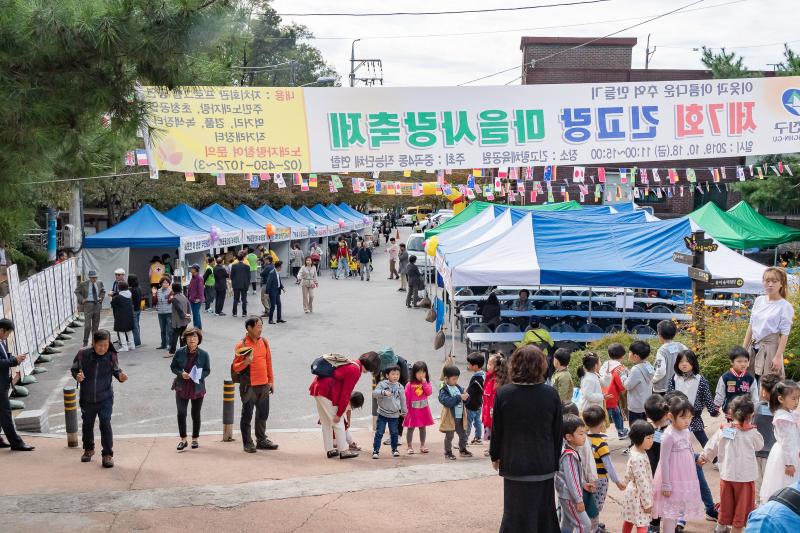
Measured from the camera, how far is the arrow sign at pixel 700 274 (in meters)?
10.4

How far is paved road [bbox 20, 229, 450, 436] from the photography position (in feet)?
39.7

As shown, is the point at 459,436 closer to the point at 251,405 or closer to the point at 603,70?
the point at 251,405

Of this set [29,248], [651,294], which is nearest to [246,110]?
[651,294]

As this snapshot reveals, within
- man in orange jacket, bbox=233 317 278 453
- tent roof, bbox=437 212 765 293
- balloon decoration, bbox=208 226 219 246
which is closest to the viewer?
man in orange jacket, bbox=233 317 278 453

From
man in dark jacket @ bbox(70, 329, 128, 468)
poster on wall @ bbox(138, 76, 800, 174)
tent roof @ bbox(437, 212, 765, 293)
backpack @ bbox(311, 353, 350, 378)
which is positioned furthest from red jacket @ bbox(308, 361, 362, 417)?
tent roof @ bbox(437, 212, 765, 293)

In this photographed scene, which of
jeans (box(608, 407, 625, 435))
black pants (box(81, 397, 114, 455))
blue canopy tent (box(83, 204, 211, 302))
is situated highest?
blue canopy tent (box(83, 204, 211, 302))

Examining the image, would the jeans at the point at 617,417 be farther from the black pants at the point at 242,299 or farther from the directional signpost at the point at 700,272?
the black pants at the point at 242,299

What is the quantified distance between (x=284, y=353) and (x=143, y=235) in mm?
→ 7893

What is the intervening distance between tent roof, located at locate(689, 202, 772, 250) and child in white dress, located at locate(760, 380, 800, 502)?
71.6ft

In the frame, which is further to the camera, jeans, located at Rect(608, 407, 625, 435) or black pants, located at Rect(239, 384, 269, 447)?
black pants, located at Rect(239, 384, 269, 447)

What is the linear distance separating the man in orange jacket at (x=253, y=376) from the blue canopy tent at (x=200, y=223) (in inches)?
633

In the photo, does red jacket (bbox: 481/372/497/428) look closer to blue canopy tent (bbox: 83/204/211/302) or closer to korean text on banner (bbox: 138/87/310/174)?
korean text on banner (bbox: 138/87/310/174)

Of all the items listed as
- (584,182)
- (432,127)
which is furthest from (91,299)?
(584,182)

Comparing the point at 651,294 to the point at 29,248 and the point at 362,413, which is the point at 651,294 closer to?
the point at 362,413
